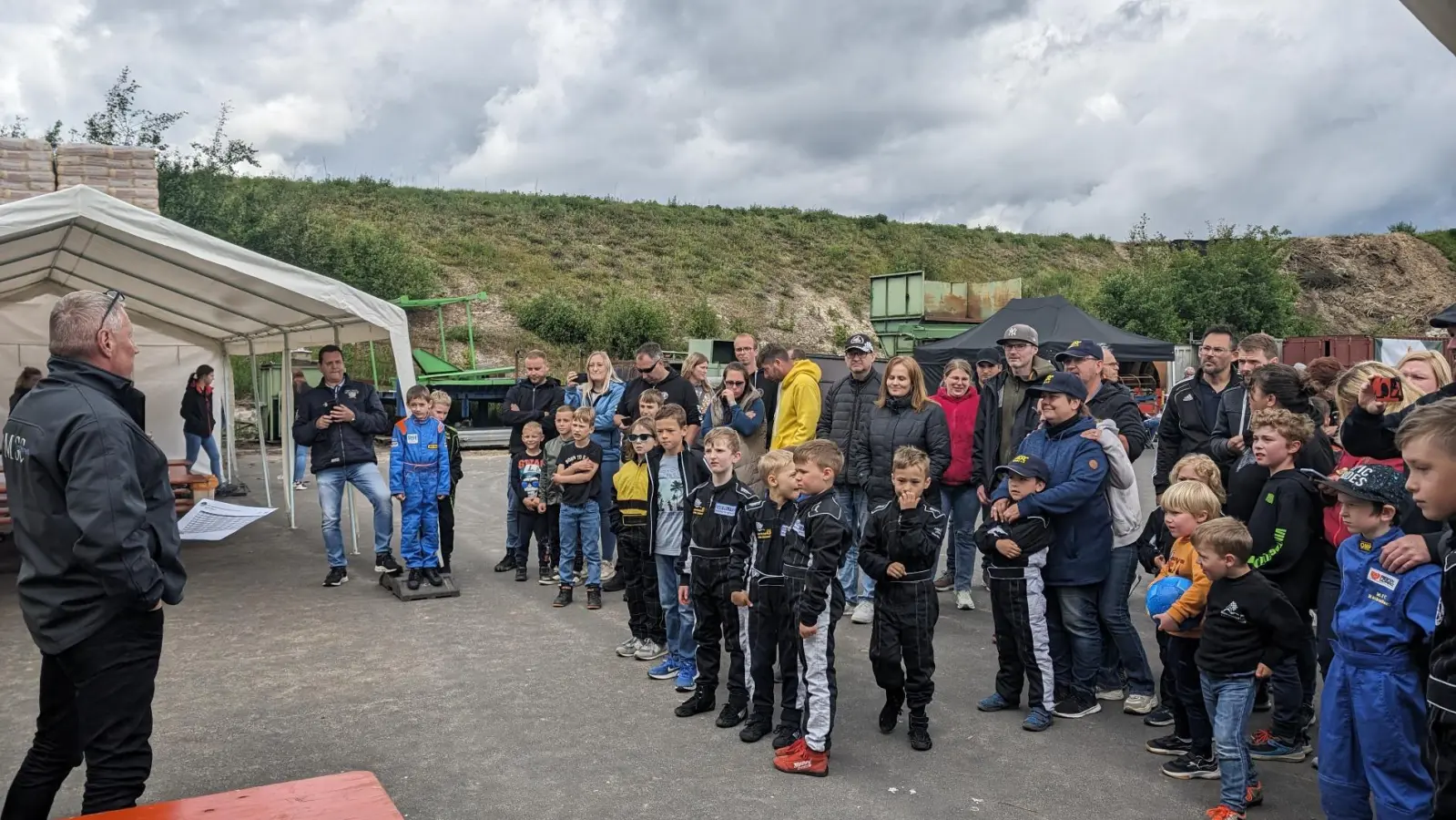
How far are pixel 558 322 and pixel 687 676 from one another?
28423 millimetres

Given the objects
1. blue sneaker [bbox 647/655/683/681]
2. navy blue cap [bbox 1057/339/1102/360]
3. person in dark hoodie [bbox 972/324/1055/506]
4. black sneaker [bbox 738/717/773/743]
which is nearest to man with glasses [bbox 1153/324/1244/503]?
navy blue cap [bbox 1057/339/1102/360]

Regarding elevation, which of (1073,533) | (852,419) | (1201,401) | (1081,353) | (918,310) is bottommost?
(1073,533)

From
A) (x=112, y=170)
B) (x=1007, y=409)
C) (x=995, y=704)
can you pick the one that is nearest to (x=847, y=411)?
(x=1007, y=409)

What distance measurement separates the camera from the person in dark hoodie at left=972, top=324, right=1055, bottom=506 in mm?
6156

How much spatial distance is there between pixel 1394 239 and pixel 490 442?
5719 cm

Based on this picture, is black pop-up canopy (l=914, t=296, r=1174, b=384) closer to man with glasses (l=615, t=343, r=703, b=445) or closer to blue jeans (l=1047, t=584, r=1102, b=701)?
man with glasses (l=615, t=343, r=703, b=445)

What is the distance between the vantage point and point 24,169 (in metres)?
9.65

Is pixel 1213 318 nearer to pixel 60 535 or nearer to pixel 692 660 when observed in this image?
pixel 692 660

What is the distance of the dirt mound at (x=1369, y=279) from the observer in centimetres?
5181

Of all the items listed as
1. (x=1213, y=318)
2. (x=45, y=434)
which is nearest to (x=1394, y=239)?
(x=1213, y=318)

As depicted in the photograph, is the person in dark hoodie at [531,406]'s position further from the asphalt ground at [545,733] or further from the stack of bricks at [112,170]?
the stack of bricks at [112,170]

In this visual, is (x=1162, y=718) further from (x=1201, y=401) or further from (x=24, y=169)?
(x=24, y=169)

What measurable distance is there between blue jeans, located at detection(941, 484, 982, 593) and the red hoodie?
4.0 inches

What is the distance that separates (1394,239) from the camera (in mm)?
55406
